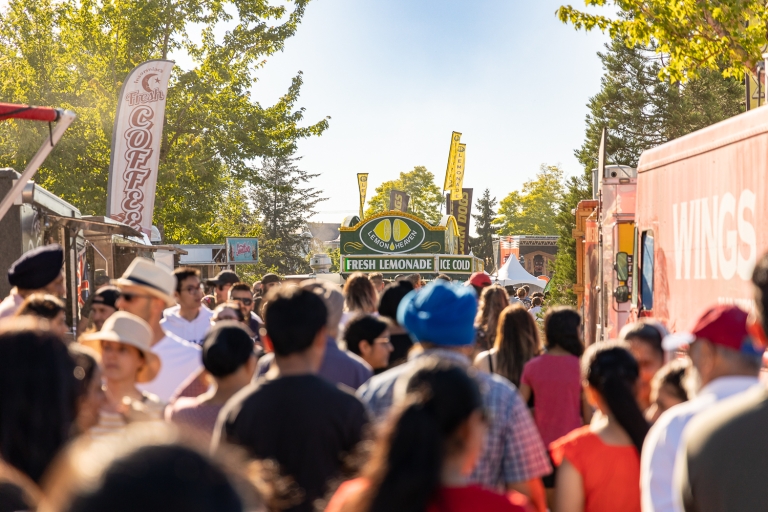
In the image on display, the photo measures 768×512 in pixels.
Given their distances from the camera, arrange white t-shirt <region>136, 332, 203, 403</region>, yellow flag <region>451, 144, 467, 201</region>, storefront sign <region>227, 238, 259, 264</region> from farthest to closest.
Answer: yellow flag <region>451, 144, 467, 201</region> < storefront sign <region>227, 238, 259, 264</region> < white t-shirt <region>136, 332, 203, 403</region>

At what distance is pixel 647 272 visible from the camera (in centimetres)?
1020

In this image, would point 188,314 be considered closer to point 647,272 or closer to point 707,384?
point 707,384

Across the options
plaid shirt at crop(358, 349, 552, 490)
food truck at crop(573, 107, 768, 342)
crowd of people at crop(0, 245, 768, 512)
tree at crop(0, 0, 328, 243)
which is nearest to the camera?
crowd of people at crop(0, 245, 768, 512)

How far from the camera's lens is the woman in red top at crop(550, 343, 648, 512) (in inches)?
144

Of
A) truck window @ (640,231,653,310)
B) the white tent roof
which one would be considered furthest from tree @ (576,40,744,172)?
truck window @ (640,231,653,310)

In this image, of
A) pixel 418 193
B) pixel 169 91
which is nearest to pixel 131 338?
pixel 169 91

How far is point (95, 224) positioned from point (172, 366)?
9.24 m

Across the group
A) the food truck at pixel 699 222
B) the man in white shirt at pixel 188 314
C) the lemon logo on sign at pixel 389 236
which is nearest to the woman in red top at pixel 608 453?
the food truck at pixel 699 222

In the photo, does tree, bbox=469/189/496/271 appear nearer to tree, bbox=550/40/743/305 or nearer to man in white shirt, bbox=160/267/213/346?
tree, bbox=550/40/743/305

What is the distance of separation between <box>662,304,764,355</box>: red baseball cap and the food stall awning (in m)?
10.9

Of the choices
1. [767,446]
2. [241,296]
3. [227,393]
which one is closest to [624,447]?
[767,446]

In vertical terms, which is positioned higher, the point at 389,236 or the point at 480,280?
the point at 389,236

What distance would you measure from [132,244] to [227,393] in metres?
17.3

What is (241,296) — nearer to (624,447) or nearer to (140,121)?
(624,447)
